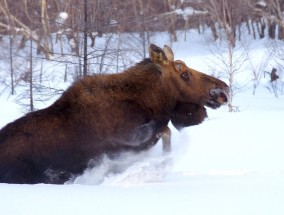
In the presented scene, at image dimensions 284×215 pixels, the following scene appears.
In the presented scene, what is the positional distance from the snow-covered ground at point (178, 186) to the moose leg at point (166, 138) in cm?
9

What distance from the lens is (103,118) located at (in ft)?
19.2

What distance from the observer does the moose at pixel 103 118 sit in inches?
220

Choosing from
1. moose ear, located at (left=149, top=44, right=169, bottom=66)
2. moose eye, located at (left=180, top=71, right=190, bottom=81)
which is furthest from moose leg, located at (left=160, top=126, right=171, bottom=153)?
moose ear, located at (left=149, top=44, right=169, bottom=66)

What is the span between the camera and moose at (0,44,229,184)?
18.3 feet

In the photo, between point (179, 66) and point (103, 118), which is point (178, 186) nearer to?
point (103, 118)

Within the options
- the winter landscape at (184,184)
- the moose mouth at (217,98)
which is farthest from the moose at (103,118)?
the winter landscape at (184,184)

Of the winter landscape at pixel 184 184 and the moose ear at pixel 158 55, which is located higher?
the moose ear at pixel 158 55

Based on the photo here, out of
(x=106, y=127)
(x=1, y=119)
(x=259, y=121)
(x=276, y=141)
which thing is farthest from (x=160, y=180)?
(x=1, y=119)

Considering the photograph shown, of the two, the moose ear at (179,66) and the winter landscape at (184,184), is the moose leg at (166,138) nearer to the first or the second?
the winter landscape at (184,184)

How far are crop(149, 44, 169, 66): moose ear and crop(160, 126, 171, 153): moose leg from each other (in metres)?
0.68

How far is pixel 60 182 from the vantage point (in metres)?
5.64

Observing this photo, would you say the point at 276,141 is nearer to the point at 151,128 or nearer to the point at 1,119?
the point at 151,128

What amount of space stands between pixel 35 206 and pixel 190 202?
0.99m

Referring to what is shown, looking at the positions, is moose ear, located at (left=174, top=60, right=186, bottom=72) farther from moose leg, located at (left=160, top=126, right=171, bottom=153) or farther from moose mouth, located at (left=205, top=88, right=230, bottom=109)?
moose leg, located at (left=160, top=126, right=171, bottom=153)
